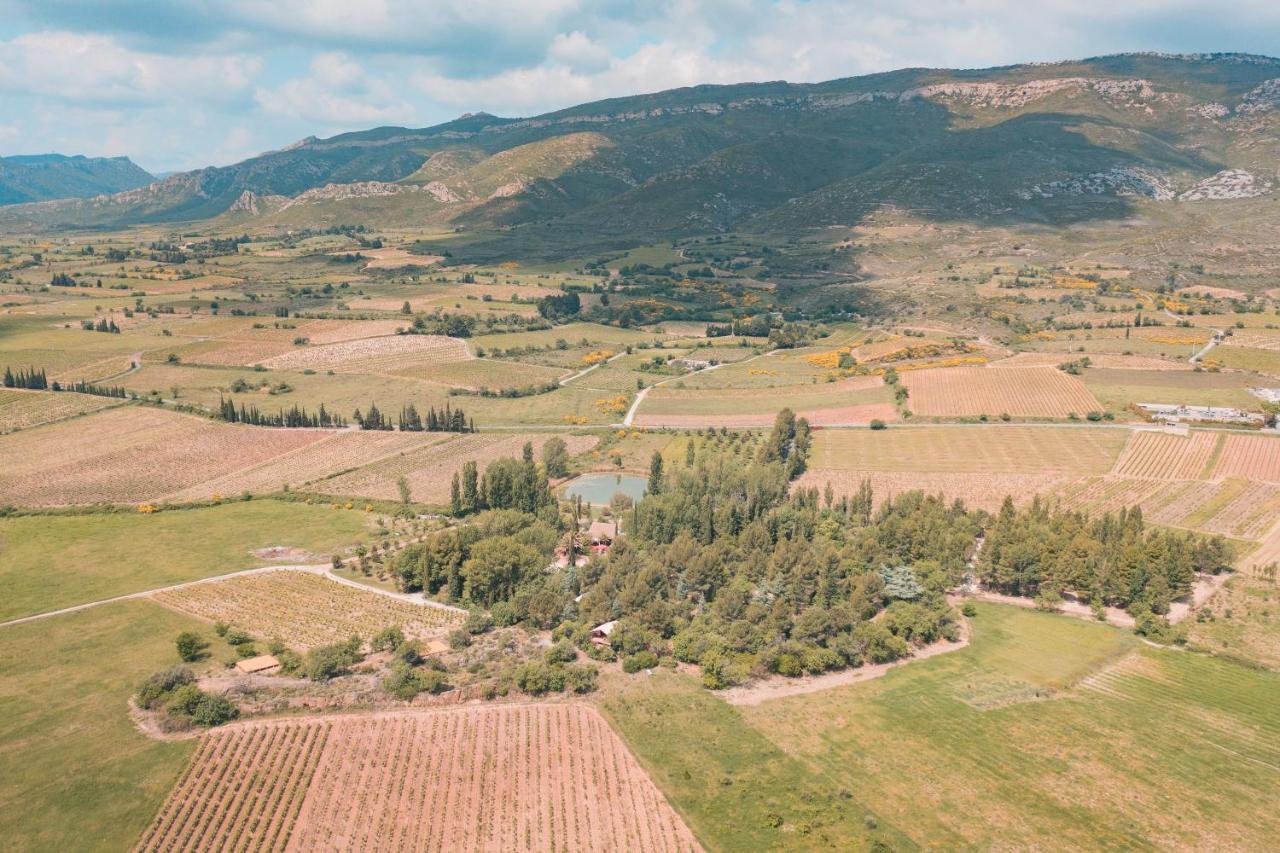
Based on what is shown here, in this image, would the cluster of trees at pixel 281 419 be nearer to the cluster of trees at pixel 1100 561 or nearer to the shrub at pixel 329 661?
the shrub at pixel 329 661

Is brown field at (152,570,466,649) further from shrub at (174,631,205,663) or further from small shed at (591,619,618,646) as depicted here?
small shed at (591,619,618,646)

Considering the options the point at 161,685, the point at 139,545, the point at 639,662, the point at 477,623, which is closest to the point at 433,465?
the point at 139,545

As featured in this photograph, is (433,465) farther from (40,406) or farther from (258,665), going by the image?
(40,406)

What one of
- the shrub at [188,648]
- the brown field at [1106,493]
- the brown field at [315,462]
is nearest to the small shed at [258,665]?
the shrub at [188,648]

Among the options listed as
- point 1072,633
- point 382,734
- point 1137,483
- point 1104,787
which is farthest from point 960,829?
point 1137,483

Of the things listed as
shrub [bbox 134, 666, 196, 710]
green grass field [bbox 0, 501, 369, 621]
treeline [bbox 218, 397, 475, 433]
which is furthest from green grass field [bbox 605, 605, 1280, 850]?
treeline [bbox 218, 397, 475, 433]

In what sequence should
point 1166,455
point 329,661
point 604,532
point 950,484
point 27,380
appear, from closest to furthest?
point 329,661
point 604,532
point 950,484
point 1166,455
point 27,380
